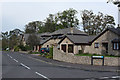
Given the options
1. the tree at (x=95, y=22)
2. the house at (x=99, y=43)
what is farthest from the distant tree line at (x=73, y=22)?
the house at (x=99, y=43)

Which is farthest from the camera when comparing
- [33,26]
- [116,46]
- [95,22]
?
[33,26]

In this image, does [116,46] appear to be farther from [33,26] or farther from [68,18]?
[33,26]

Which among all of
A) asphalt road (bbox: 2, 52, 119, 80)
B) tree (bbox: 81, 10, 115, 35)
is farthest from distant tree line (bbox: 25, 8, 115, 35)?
asphalt road (bbox: 2, 52, 119, 80)

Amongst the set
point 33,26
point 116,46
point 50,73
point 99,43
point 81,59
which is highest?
point 33,26

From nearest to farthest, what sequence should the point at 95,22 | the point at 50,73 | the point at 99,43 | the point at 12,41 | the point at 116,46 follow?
the point at 50,73
the point at 116,46
the point at 99,43
the point at 95,22
the point at 12,41

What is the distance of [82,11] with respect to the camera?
224ft

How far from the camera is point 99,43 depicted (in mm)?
31688

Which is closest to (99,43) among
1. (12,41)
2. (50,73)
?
(50,73)

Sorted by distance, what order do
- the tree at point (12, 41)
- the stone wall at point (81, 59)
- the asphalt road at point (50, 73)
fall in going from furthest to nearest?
1. the tree at point (12, 41)
2. the stone wall at point (81, 59)
3. the asphalt road at point (50, 73)

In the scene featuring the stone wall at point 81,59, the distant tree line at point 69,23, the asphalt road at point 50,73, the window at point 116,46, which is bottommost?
the asphalt road at point 50,73

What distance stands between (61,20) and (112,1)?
54.7 meters

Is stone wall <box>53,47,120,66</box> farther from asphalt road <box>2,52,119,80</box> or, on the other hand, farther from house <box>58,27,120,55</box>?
house <box>58,27,120,55</box>

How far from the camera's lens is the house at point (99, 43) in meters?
28.5

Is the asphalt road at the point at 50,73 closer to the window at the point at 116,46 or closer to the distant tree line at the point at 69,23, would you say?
the window at the point at 116,46
